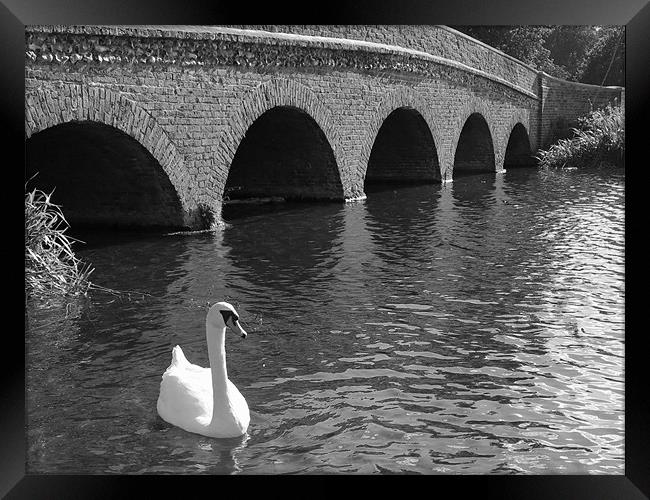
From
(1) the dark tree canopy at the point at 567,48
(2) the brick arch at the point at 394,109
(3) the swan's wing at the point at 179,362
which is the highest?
(1) the dark tree canopy at the point at 567,48

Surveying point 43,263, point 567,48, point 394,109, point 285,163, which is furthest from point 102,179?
point 567,48

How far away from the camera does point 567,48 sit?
126ft

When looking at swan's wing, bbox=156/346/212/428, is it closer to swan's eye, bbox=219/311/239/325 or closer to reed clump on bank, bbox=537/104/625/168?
swan's eye, bbox=219/311/239/325

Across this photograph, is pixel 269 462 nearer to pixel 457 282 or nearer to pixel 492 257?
pixel 457 282

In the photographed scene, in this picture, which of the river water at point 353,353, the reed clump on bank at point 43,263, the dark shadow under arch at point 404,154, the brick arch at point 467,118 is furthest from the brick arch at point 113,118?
the brick arch at point 467,118

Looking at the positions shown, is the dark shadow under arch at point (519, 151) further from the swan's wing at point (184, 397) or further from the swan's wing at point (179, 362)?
the swan's wing at point (184, 397)

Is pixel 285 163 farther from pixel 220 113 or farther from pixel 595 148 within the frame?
pixel 595 148

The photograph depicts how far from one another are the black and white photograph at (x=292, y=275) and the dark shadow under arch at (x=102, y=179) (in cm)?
3

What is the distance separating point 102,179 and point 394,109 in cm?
720

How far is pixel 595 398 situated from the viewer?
5.27 metres

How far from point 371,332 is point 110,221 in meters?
5.59

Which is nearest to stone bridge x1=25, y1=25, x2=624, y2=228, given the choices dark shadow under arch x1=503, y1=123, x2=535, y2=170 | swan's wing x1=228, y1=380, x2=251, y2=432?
swan's wing x1=228, y1=380, x2=251, y2=432

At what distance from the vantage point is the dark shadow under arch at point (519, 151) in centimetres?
2833

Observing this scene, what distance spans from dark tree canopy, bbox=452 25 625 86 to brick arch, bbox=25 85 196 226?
846 inches
